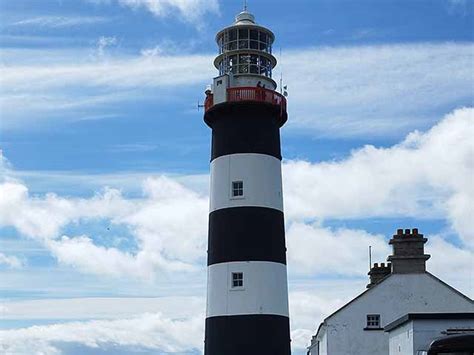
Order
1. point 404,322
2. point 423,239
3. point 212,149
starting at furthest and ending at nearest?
point 423,239, point 212,149, point 404,322

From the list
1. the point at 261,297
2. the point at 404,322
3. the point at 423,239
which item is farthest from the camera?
the point at 423,239

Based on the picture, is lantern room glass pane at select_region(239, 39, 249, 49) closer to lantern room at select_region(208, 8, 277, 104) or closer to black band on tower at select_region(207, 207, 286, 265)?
lantern room at select_region(208, 8, 277, 104)

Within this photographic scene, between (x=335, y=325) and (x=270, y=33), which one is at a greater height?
(x=270, y=33)

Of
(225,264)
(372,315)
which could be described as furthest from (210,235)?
(372,315)

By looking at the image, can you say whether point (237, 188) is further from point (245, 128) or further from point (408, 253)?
point (408, 253)

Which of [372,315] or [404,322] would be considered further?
[372,315]

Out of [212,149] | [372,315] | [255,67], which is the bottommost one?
[372,315]

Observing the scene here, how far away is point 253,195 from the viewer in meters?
29.5

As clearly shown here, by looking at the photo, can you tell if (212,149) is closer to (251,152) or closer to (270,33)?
(251,152)

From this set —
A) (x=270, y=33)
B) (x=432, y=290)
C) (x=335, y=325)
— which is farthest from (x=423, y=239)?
(x=270, y=33)

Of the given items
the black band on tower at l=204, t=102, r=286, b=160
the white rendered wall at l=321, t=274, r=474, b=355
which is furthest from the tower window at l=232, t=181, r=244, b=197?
the white rendered wall at l=321, t=274, r=474, b=355

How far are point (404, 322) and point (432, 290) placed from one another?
8773 millimetres

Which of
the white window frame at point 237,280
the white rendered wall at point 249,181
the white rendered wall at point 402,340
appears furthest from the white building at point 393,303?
the white window frame at point 237,280

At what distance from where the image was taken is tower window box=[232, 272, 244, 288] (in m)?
28.9
